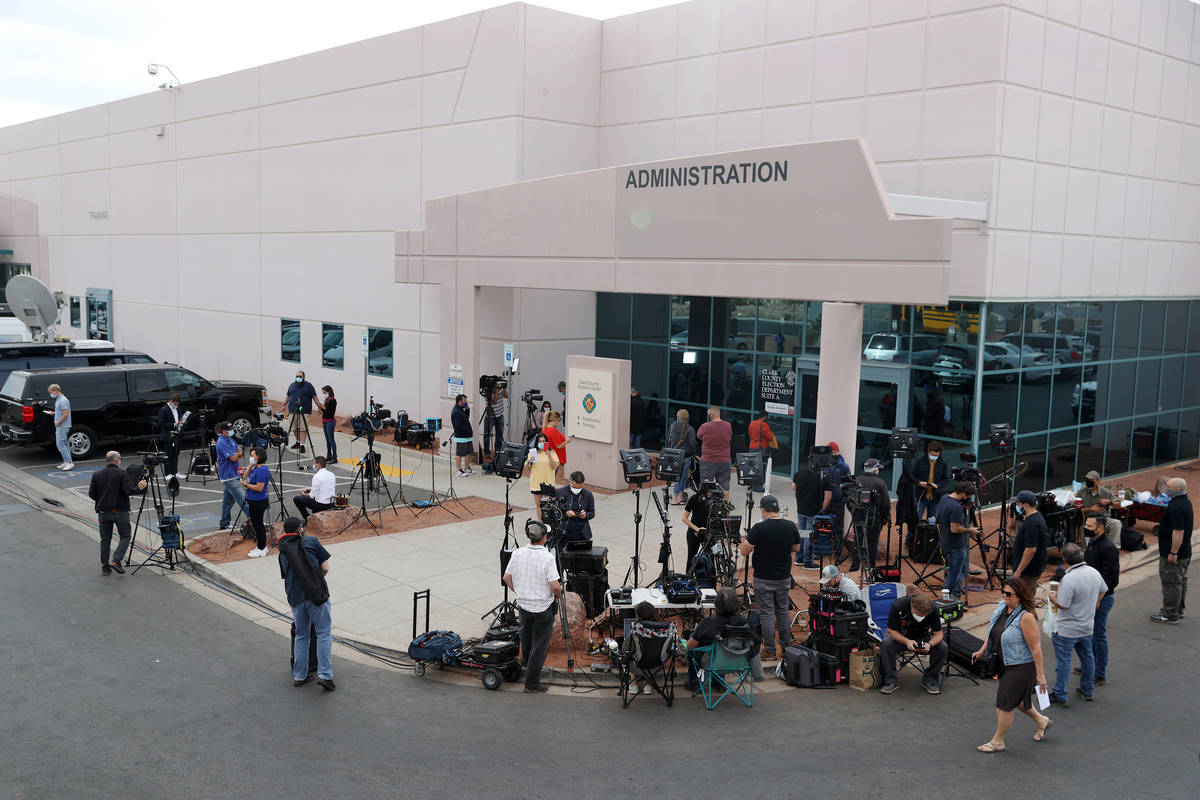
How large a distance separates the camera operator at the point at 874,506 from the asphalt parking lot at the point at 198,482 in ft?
27.4

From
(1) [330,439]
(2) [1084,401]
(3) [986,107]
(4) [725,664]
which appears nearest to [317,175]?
(1) [330,439]

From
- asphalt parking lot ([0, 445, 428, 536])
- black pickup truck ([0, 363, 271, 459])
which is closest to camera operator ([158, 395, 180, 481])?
asphalt parking lot ([0, 445, 428, 536])

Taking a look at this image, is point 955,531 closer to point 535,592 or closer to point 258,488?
point 535,592

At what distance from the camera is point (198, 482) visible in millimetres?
19344

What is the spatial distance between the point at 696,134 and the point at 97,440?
14.5 metres

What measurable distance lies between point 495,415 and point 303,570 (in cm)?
1106

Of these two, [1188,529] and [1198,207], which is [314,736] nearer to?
[1188,529]

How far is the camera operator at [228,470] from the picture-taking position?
14.7 meters

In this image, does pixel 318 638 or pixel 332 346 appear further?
pixel 332 346

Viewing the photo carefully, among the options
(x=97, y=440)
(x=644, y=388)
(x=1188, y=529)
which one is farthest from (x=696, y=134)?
(x=97, y=440)

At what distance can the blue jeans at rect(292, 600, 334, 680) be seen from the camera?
955 cm

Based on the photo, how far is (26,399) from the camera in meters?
20.1

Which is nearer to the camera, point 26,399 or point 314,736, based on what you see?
point 314,736

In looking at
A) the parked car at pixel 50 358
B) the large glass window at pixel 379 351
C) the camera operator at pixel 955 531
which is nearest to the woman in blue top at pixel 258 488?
the camera operator at pixel 955 531
